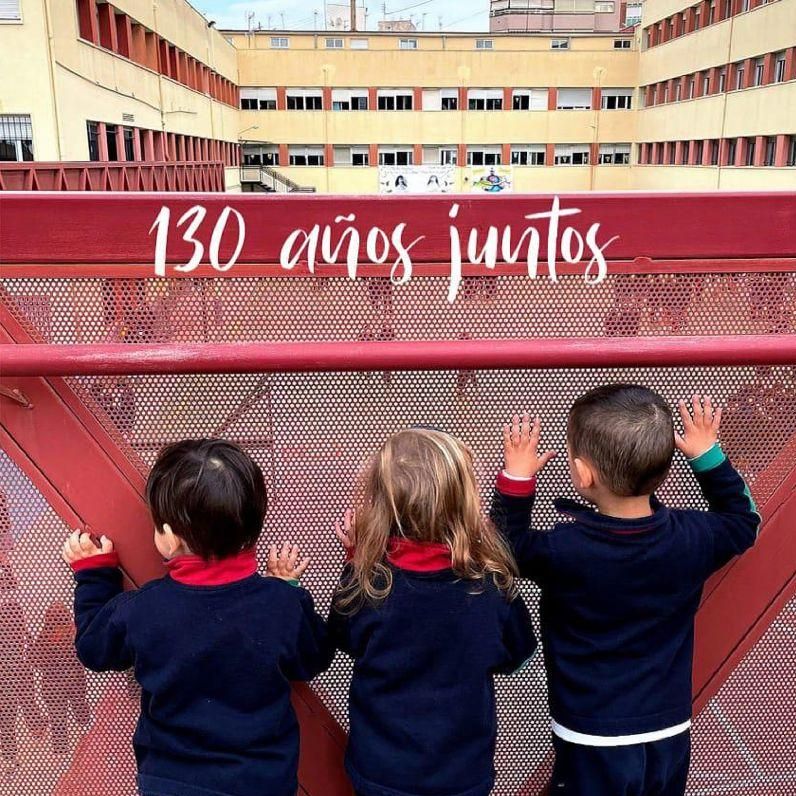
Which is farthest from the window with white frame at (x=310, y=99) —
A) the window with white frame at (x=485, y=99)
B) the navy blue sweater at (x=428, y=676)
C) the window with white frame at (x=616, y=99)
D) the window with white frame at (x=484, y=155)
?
the navy blue sweater at (x=428, y=676)

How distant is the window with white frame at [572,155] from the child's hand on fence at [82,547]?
1808 inches

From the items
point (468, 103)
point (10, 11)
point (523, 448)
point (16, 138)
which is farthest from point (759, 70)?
point (523, 448)

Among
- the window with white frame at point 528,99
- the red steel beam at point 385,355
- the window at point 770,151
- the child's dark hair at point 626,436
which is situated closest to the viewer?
the red steel beam at point 385,355

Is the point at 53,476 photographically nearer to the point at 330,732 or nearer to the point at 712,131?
the point at 330,732

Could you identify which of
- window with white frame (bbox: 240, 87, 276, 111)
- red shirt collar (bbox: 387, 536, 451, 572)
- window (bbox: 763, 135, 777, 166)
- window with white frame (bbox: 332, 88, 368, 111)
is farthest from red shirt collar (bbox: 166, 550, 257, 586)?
window with white frame (bbox: 240, 87, 276, 111)

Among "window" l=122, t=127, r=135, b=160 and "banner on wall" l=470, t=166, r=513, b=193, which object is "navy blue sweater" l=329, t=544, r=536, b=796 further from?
"banner on wall" l=470, t=166, r=513, b=193

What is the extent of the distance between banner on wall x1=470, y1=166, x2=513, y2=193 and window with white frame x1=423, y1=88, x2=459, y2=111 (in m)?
3.73

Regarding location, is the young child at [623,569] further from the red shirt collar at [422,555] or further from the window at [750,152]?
A: the window at [750,152]

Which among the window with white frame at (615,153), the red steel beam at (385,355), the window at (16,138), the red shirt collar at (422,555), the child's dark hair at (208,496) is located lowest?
the red shirt collar at (422,555)

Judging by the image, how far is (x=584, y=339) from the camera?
5.71ft

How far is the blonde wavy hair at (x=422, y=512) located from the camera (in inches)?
66.3

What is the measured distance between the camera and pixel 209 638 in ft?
5.57

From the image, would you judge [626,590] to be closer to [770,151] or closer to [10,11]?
Result: [10,11]

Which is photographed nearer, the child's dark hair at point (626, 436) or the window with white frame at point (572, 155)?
the child's dark hair at point (626, 436)
